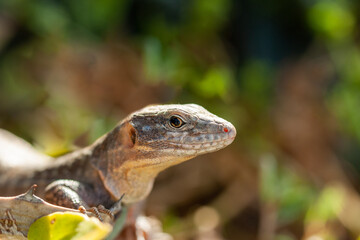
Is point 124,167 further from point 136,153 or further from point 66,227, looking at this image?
point 66,227

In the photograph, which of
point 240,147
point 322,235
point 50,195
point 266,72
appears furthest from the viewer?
point 266,72

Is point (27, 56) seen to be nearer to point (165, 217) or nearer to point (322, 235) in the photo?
point (165, 217)

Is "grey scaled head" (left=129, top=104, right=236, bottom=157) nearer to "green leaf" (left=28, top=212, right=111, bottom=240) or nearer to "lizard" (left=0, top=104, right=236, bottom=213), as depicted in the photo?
"lizard" (left=0, top=104, right=236, bottom=213)

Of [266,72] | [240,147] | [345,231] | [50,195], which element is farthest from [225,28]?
[50,195]

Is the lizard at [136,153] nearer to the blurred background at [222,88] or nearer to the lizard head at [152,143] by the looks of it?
the lizard head at [152,143]

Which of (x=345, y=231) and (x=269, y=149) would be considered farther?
(x=269, y=149)

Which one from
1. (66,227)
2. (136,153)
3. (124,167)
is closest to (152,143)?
(136,153)
